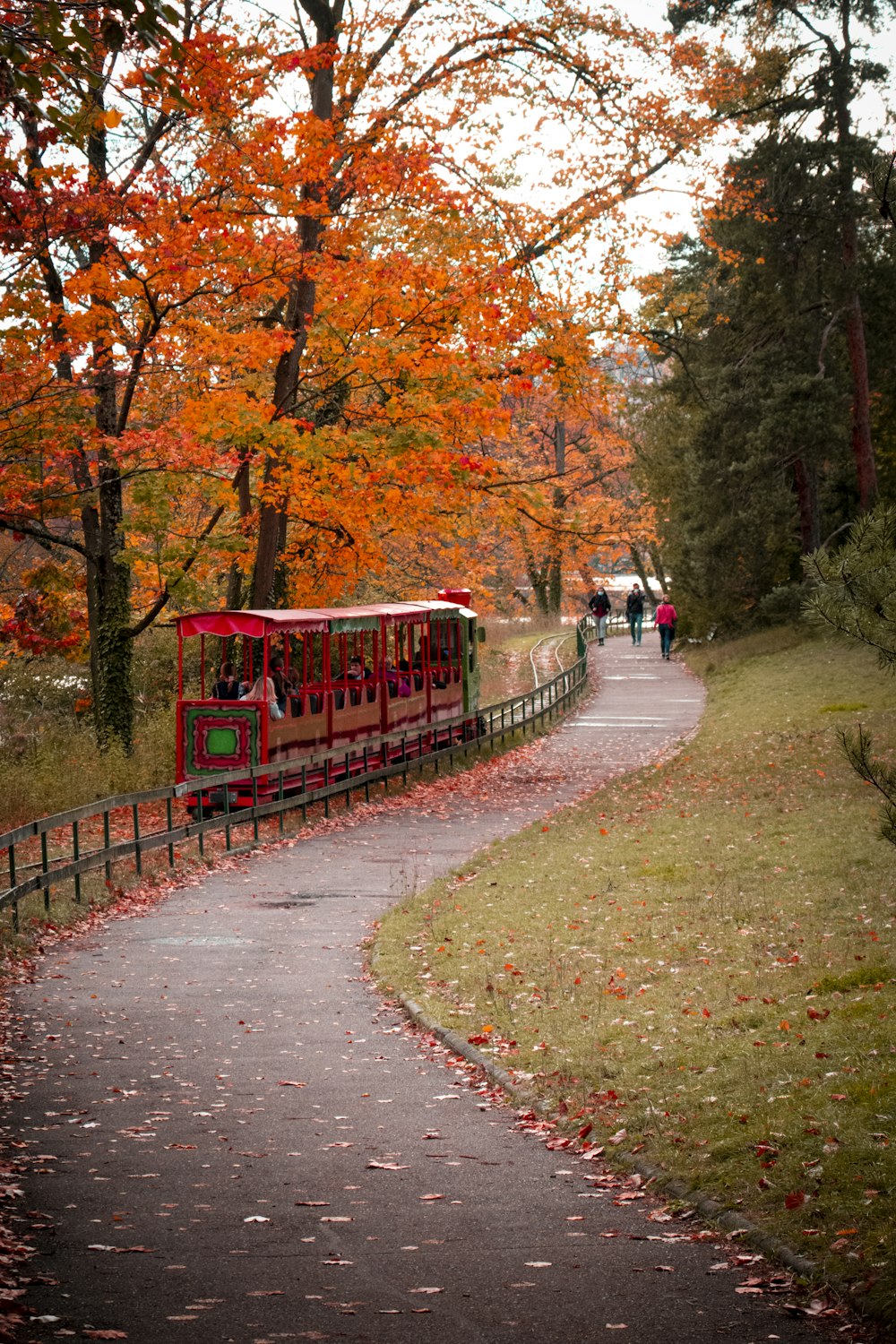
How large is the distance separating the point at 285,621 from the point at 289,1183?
1459cm

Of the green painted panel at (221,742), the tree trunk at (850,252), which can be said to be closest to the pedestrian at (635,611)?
the tree trunk at (850,252)

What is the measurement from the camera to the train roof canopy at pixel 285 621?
20609 millimetres

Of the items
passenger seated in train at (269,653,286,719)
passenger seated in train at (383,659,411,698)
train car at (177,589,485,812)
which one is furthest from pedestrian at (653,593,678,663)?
passenger seated in train at (269,653,286,719)

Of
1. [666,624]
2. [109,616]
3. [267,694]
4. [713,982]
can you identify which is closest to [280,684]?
[267,694]

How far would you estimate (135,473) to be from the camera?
21.0 m

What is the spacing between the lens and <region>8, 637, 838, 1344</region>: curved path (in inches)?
208

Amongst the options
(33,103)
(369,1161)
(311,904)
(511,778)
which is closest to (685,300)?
(511,778)

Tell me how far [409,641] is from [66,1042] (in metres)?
18.4

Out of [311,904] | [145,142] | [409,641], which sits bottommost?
[311,904]

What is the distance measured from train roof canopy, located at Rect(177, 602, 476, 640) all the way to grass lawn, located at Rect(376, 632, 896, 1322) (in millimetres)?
4994

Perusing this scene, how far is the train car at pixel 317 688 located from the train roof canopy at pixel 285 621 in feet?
0.07

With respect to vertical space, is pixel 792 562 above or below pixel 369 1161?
above

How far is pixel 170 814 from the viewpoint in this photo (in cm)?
1852

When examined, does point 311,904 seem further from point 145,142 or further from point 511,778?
point 145,142
